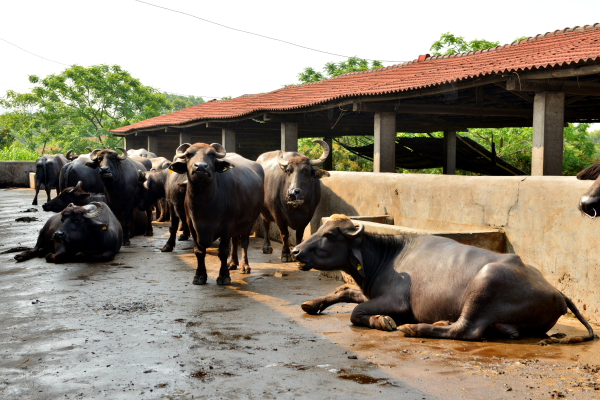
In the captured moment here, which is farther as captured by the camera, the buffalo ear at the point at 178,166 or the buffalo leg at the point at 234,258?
the buffalo leg at the point at 234,258

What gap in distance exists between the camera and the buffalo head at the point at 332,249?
5.47 meters

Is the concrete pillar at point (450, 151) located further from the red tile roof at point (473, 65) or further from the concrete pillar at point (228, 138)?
the concrete pillar at point (228, 138)

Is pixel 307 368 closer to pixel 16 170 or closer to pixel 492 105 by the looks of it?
pixel 492 105

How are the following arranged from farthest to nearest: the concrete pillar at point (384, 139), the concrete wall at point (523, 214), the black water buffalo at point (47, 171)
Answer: the black water buffalo at point (47, 171), the concrete pillar at point (384, 139), the concrete wall at point (523, 214)

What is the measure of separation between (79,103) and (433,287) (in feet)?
144

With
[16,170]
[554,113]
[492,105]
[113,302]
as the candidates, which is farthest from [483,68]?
[16,170]

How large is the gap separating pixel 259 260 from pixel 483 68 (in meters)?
4.92

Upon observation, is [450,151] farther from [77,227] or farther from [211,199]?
[77,227]

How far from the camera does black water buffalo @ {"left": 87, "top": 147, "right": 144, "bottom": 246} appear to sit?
36.6 ft

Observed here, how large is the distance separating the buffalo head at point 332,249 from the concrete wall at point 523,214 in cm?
190

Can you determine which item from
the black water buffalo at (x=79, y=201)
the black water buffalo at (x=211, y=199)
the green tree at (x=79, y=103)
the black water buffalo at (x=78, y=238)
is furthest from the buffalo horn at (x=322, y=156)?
the green tree at (x=79, y=103)

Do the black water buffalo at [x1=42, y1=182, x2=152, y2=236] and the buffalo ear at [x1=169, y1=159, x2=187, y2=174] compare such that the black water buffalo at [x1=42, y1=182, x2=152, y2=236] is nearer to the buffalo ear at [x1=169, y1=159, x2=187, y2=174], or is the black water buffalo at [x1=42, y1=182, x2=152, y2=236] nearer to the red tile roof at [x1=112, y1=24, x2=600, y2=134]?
the buffalo ear at [x1=169, y1=159, x2=187, y2=174]

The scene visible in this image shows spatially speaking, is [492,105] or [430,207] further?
[492,105]

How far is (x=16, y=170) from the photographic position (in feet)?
100.0
